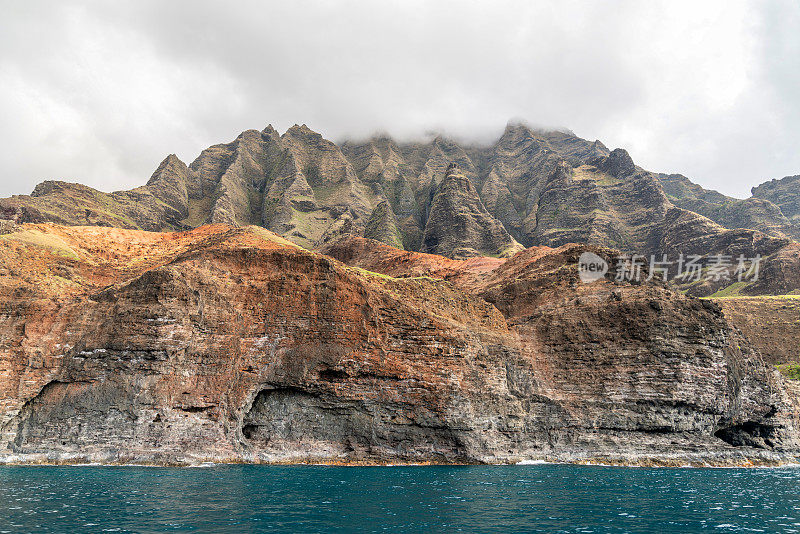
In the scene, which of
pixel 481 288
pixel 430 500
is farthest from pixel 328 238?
pixel 430 500

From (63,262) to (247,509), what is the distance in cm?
6330

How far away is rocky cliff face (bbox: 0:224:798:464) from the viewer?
4694cm

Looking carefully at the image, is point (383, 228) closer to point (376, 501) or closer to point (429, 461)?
point (429, 461)

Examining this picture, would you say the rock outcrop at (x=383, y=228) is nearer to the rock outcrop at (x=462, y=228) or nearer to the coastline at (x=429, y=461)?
the rock outcrop at (x=462, y=228)

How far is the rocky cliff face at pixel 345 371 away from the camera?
46.9 m

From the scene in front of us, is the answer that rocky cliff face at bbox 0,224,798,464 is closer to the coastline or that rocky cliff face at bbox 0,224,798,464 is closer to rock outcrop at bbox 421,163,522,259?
the coastline

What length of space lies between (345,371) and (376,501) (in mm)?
24667

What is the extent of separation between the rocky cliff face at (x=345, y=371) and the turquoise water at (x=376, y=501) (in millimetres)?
6534

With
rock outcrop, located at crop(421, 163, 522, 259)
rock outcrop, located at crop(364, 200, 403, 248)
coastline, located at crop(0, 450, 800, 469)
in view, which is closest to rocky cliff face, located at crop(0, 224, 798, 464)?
coastline, located at crop(0, 450, 800, 469)

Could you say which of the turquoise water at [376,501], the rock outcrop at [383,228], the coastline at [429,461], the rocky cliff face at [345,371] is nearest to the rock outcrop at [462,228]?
the rock outcrop at [383,228]

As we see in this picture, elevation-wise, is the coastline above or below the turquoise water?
below

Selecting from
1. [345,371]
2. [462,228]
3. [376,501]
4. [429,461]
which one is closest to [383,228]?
[462,228]

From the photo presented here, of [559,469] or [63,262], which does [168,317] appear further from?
[559,469]

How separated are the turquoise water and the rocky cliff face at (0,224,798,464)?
6.53 meters
